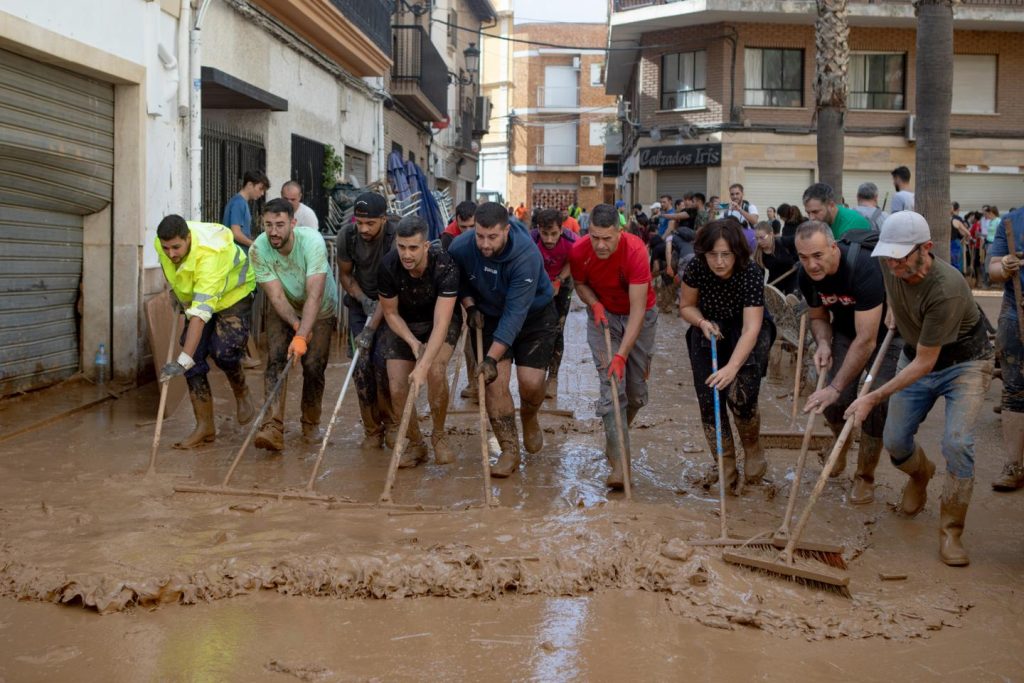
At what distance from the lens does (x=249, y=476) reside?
260 inches

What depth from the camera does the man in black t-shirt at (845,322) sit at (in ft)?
19.4

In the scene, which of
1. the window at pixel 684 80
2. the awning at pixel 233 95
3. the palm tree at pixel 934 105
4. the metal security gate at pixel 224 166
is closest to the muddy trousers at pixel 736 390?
the palm tree at pixel 934 105

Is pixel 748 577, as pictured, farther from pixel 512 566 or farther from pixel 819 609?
pixel 512 566

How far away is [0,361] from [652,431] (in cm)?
488

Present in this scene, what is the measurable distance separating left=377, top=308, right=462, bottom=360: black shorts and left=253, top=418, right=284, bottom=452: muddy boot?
34.0 inches

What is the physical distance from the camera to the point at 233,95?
12.3m

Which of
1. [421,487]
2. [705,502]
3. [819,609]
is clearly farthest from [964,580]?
[421,487]

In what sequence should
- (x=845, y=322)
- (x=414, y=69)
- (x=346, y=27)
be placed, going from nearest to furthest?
(x=845, y=322)
(x=346, y=27)
(x=414, y=69)

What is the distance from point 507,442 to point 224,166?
277 inches

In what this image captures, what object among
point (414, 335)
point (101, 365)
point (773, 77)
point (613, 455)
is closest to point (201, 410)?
point (414, 335)

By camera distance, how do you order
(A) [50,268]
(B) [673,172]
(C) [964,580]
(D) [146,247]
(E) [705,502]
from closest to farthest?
1. (C) [964,580]
2. (E) [705,502]
3. (A) [50,268]
4. (D) [146,247]
5. (B) [673,172]

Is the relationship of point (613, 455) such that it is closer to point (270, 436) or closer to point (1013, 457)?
point (270, 436)

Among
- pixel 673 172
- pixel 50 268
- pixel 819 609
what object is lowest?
pixel 819 609

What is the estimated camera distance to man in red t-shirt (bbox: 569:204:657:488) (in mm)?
6422
